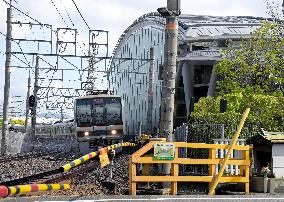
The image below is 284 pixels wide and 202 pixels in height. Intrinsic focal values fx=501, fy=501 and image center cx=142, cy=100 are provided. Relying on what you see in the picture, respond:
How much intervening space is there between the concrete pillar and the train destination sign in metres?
42.3

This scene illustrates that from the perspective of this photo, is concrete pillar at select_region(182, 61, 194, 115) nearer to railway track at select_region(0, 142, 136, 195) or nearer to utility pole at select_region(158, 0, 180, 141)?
railway track at select_region(0, 142, 136, 195)

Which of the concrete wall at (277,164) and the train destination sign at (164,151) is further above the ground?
the train destination sign at (164,151)

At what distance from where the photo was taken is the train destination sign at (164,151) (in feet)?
34.5

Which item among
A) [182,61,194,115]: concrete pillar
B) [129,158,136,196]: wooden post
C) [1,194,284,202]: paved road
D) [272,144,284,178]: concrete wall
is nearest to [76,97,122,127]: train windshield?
[272,144,284,178]: concrete wall

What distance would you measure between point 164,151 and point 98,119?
61.9 ft

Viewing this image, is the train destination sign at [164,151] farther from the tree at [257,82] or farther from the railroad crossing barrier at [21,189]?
the tree at [257,82]

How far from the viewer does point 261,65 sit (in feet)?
98.4

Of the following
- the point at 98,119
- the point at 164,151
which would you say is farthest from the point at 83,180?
the point at 98,119

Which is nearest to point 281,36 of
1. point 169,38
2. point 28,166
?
point 28,166

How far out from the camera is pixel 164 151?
1057cm

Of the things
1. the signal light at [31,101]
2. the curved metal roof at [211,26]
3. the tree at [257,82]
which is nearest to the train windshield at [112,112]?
the tree at [257,82]

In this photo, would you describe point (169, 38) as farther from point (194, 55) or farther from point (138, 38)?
point (138, 38)

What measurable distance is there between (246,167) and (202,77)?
43.3 metres

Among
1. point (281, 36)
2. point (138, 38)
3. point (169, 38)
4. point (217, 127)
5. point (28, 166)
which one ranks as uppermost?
point (138, 38)
